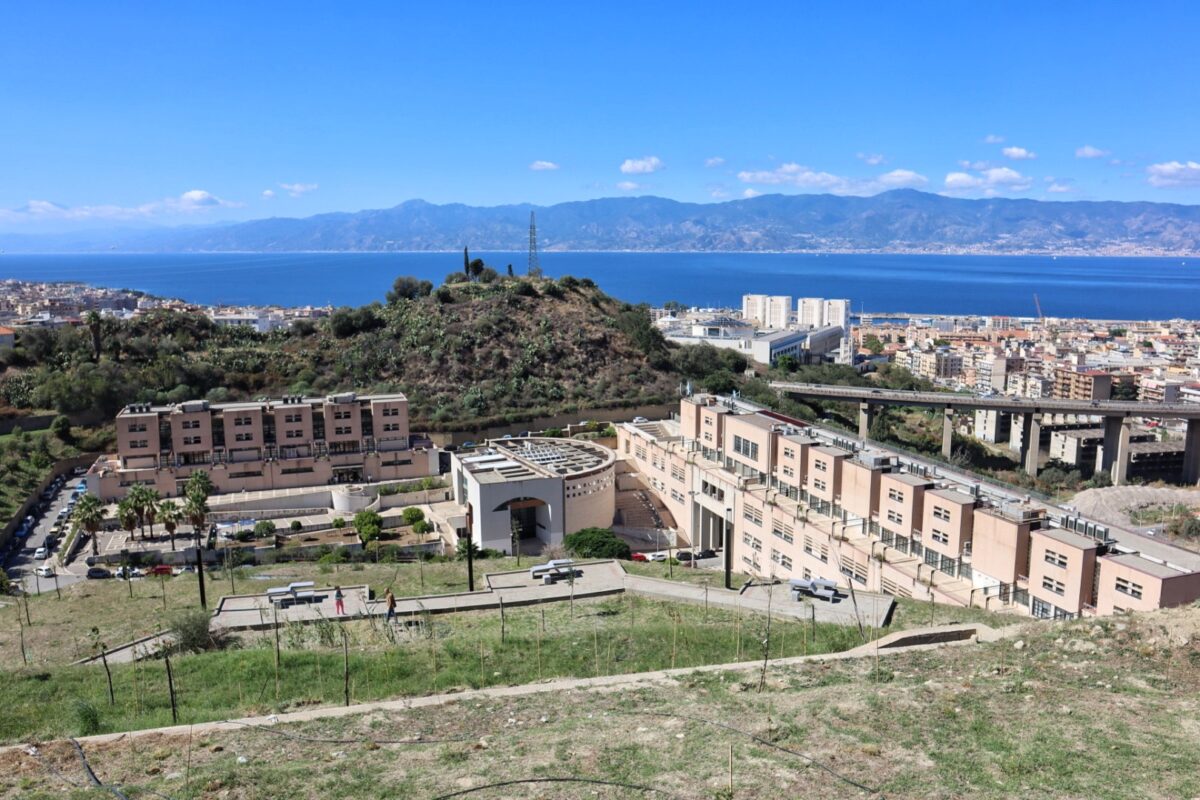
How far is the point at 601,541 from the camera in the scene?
2783 cm

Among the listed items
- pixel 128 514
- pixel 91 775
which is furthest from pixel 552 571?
pixel 128 514

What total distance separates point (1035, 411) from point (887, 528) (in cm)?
3730

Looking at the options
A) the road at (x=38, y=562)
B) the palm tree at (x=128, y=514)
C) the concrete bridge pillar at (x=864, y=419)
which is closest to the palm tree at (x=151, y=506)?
the palm tree at (x=128, y=514)

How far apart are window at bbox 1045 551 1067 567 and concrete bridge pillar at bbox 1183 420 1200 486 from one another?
1686 inches

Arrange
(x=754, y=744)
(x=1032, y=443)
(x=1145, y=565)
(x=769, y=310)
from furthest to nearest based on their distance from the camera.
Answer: (x=769, y=310) < (x=1032, y=443) < (x=1145, y=565) < (x=754, y=744)

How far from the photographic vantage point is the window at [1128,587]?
16.4 m

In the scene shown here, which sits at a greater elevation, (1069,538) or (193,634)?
(1069,538)

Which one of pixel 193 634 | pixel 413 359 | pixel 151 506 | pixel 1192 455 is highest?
pixel 413 359

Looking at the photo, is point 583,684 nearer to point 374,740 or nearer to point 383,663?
point 374,740

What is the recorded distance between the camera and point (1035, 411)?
54250mm

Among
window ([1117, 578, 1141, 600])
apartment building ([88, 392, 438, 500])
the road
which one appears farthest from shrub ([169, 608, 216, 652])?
apartment building ([88, 392, 438, 500])

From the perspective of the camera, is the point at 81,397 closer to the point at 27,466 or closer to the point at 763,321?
the point at 27,466

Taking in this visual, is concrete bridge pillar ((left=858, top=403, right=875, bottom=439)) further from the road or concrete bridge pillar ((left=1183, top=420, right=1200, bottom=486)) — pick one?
the road

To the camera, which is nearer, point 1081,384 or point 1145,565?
point 1145,565
